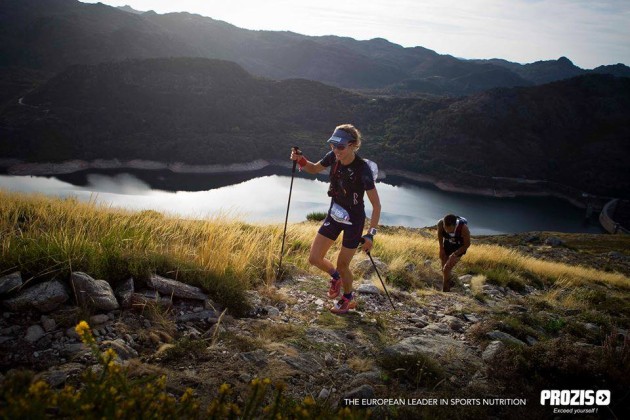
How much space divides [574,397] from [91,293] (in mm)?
4675

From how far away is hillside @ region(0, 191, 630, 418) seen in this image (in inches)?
112

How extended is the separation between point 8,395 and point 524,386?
12.9 ft

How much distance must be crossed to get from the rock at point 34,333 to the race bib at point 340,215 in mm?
3407

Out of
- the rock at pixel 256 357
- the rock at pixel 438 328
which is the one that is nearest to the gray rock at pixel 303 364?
the rock at pixel 256 357

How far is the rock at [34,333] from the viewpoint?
124 inches

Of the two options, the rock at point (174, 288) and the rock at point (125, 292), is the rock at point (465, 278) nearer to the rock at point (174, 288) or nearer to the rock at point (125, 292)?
the rock at point (174, 288)

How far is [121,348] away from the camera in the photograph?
10.6 feet

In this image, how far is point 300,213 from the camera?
67688 millimetres

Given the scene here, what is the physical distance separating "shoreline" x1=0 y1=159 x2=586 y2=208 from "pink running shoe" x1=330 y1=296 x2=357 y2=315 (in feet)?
342

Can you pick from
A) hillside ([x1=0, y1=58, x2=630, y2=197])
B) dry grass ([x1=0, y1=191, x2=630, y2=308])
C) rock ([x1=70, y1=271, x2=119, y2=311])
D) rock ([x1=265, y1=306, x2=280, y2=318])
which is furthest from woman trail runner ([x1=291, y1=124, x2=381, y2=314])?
hillside ([x1=0, y1=58, x2=630, y2=197])

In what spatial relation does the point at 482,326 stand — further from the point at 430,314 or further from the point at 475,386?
the point at 475,386

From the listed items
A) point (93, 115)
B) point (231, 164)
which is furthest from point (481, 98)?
point (93, 115)

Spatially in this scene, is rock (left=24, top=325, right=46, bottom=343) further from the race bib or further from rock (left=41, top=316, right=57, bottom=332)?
the race bib

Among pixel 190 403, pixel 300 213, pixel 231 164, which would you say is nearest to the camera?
pixel 190 403
